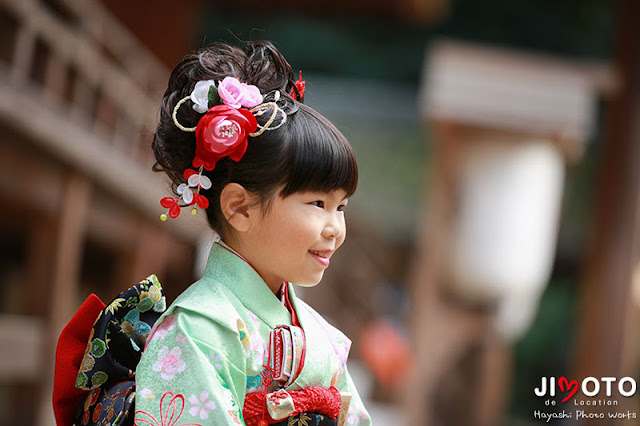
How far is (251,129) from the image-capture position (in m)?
1.31

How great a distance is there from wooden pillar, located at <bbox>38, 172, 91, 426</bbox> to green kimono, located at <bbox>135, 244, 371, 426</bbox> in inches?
114

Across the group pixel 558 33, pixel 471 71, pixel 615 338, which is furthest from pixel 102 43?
pixel 558 33

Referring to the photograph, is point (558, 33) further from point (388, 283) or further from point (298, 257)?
point (298, 257)

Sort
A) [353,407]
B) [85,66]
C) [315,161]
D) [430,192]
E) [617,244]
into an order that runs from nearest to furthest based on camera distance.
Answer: [315,161]
[353,407]
[85,66]
[430,192]
[617,244]

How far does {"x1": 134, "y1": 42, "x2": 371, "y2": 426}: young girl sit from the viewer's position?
123cm

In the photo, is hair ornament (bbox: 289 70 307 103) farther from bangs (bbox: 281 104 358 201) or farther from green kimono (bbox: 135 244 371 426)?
green kimono (bbox: 135 244 371 426)

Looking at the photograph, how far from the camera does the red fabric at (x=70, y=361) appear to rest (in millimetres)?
1378

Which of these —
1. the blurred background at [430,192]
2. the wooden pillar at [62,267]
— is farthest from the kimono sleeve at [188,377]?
the wooden pillar at [62,267]

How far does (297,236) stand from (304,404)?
272 millimetres

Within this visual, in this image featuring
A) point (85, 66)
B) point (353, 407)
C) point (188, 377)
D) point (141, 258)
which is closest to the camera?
point (188, 377)

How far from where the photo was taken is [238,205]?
1.35 metres

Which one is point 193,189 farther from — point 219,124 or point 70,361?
point 70,361

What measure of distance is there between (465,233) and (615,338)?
4.04 feet

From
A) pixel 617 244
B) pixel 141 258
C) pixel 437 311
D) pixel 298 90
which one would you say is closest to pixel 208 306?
pixel 298 90
